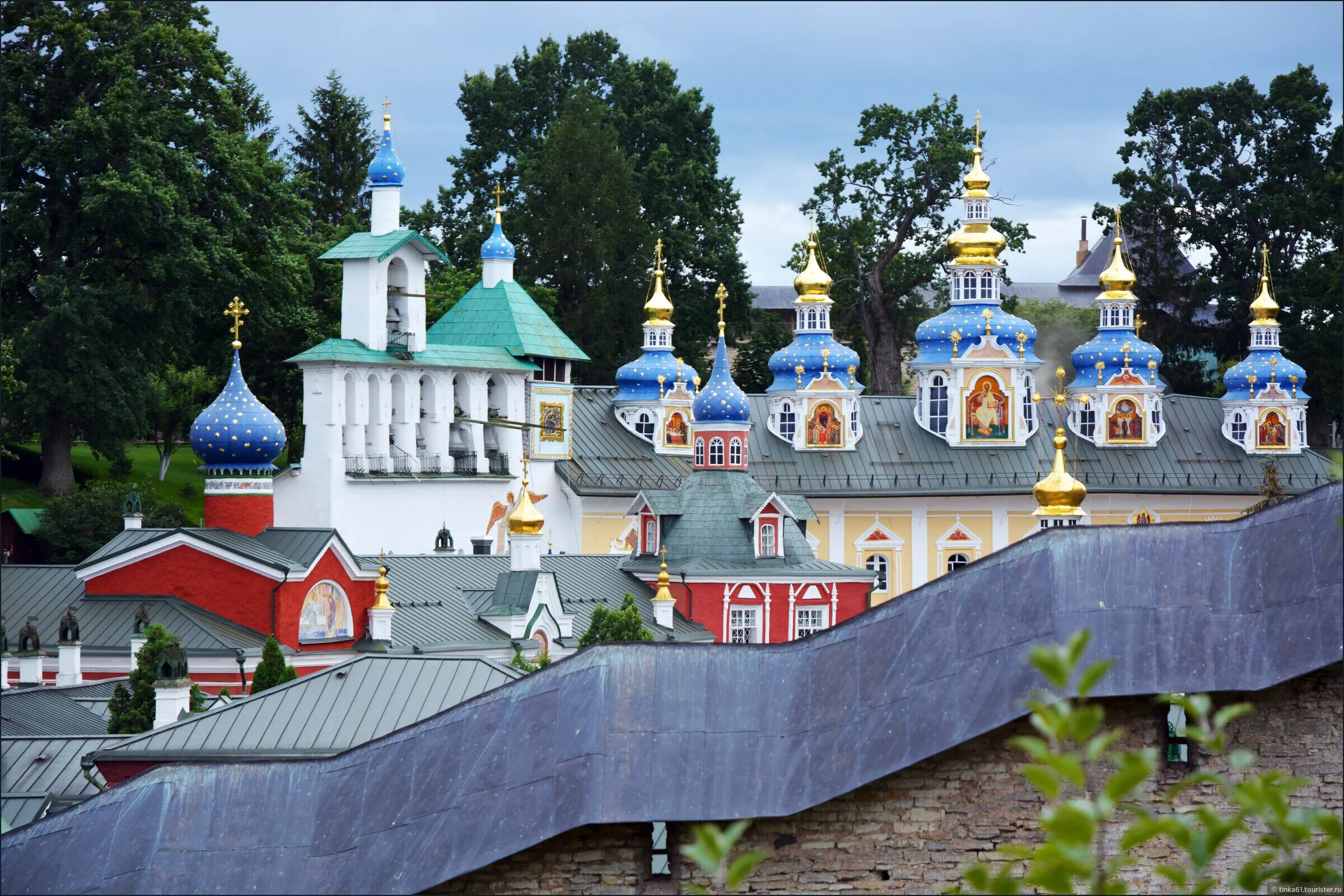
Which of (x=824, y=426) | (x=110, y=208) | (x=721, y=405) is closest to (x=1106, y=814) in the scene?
(x=721, y=405)

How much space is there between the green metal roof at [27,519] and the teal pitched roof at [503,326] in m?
9.86

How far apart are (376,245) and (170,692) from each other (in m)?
23.7

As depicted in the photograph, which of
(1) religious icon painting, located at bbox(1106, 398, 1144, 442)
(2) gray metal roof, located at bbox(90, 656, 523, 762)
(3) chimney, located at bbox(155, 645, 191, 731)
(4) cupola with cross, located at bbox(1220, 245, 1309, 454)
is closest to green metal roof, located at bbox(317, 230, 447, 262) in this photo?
(1) religious icon painting, located at bbox(1106, 398, 1144, 442)

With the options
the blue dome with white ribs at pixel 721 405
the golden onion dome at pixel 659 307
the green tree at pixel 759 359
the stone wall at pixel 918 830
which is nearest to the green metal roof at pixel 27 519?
the blue dome with white ribs at pixel 721 405

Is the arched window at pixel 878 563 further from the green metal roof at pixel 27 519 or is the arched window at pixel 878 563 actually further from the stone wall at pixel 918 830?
the stone wall at pixel 918 830

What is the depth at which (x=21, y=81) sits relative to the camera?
4728cm

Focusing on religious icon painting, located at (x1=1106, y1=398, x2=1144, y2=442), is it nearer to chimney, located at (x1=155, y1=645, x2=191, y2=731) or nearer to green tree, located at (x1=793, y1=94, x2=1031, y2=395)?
green tree, located at (x1=793, y1=94, x2=1031, y2=395)

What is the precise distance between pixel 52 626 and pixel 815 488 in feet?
81.8

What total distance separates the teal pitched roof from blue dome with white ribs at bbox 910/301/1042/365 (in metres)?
9.09

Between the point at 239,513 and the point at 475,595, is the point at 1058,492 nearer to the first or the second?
the point at 475,595

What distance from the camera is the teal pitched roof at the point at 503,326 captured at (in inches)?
2066

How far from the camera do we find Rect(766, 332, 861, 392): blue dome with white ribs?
57.2 m

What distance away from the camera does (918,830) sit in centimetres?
1211

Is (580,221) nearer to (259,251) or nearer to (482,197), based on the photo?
(482,197)
